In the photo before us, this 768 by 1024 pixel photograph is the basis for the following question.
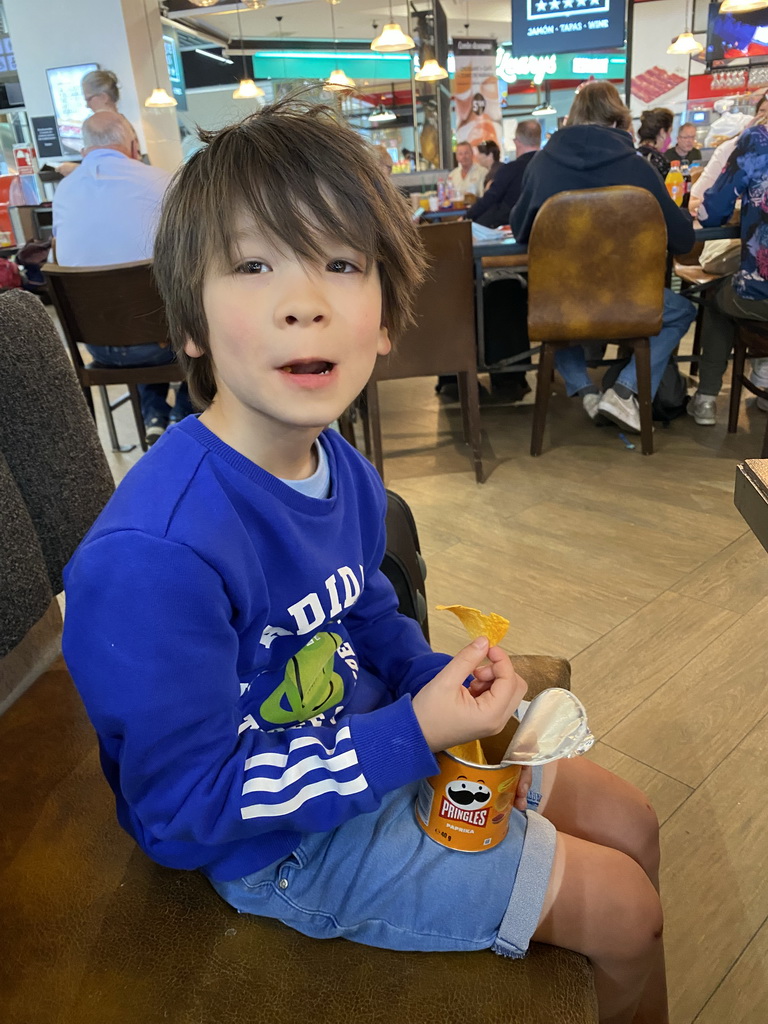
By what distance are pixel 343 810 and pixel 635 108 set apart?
10710mm

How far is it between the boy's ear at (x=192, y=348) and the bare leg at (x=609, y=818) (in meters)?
0.58

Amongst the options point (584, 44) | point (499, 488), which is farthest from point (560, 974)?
point (584, 44)

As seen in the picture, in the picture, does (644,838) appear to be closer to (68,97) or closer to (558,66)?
(68,97)

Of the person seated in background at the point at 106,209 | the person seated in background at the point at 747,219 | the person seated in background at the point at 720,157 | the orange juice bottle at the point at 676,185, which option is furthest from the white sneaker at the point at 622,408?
the person seated in background at the point at 106,209

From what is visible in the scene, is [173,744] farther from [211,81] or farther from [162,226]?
[211,81]

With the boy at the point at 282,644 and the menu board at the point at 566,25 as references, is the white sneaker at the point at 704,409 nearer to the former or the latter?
the boy at the point at 282,644

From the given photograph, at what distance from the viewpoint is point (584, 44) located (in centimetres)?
555

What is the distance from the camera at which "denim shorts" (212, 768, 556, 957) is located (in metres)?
0.60

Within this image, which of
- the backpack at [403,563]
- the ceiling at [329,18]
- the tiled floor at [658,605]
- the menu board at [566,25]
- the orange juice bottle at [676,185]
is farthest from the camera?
the ceiling at [329,18]

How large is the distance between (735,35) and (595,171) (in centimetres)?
507

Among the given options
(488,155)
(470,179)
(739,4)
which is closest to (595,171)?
(488,155)

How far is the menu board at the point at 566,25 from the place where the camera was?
17.9 ft

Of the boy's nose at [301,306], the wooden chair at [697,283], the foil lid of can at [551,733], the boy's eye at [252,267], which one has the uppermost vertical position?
the boy's eye at [252,267]

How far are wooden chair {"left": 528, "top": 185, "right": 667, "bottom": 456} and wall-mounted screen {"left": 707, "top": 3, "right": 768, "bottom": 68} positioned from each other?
526cm
